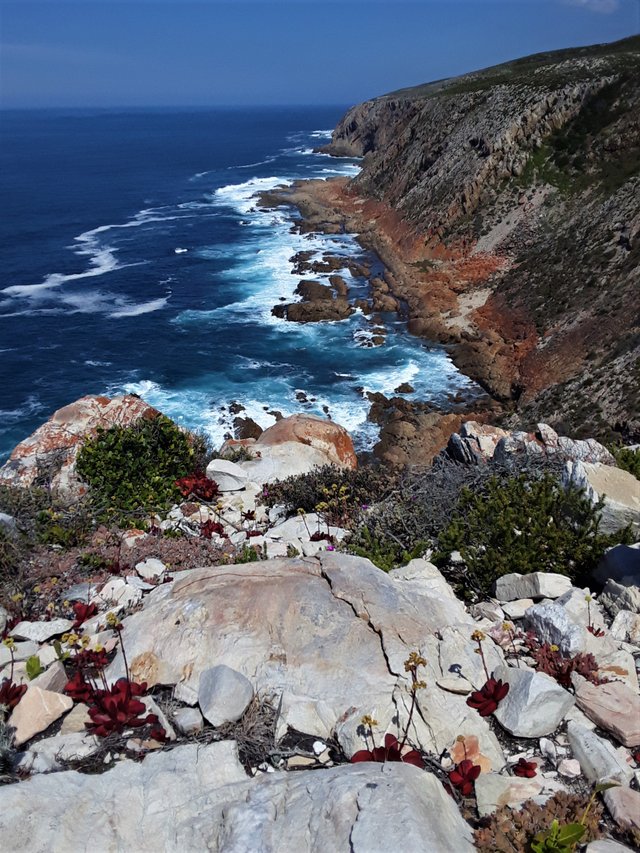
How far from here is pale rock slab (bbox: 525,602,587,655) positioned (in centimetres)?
529

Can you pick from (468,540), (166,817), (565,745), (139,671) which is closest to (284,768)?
(166,817)

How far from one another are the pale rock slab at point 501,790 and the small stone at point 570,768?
205mm

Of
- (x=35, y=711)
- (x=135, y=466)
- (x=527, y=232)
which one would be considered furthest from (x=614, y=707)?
(x=527, y=232)

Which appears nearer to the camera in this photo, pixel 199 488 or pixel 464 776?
pixel 464 776

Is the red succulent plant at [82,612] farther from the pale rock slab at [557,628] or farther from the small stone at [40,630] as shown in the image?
the pale rock slab at [557,628]

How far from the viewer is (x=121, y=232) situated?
6762 centimetres

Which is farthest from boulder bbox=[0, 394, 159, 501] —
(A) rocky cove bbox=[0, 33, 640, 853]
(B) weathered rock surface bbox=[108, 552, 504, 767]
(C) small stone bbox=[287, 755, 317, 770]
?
(C) small stone bbox=[287, 755, 317, 770]

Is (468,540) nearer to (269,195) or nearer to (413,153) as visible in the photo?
(413,153)

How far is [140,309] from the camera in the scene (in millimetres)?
46344

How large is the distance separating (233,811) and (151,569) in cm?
388

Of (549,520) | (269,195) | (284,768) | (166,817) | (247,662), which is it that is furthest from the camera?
(269,195)

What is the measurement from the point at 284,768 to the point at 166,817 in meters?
0.88

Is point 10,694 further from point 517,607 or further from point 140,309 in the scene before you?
point 140,309

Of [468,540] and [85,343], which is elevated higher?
[468,540]
